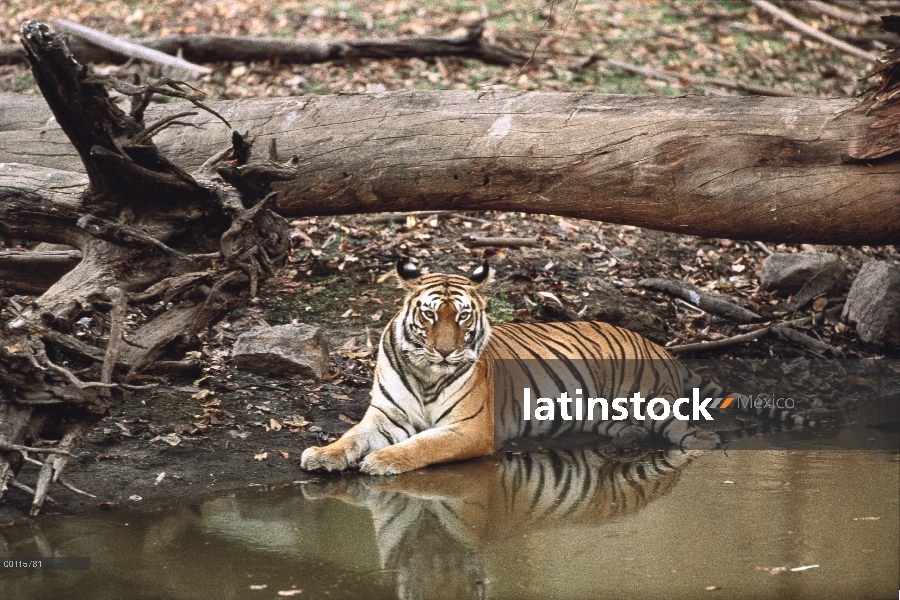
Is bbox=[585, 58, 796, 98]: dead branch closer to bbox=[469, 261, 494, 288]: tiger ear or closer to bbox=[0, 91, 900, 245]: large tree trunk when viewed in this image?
bbox=[0, 91, 900, 245]: large tree trunk

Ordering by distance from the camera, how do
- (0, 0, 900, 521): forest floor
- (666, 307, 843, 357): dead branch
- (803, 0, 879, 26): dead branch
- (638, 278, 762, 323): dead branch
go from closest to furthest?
(0, 0, 900, 521): forest floor, (666, 307, 843, 357): dead branch, (638, 278, 762, 323): dead branch, (803, 0, 879, 26): dead branch

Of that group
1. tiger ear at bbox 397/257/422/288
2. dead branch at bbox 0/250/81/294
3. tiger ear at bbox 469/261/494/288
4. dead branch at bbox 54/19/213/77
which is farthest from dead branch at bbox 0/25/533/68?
tiger ear at bbox 469/261/494/288

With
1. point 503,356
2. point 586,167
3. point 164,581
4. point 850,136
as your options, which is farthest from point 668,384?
point 164,581

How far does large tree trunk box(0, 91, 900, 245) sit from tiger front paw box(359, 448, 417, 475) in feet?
6.73

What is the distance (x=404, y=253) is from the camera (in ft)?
25.2

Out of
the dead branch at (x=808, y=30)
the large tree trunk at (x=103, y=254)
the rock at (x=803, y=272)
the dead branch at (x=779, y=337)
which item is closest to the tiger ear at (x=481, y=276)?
the large tree trunk at (x=103, y=254)

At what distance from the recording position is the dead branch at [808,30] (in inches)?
456

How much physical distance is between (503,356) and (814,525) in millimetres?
2326

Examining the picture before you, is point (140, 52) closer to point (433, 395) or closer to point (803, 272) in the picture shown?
point (433, 395)

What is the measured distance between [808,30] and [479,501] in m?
9.53

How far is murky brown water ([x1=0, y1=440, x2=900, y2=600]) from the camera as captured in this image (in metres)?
3.43

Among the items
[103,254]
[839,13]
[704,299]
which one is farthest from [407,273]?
[839,13]

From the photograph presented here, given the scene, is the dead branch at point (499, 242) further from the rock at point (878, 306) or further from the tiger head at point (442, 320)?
the rock at point (878, 306)

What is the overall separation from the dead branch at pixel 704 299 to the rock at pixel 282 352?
2775 millimetres
